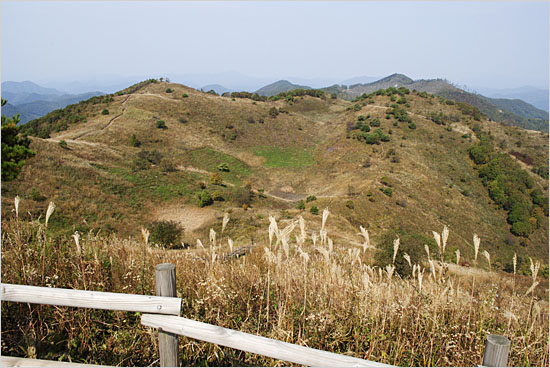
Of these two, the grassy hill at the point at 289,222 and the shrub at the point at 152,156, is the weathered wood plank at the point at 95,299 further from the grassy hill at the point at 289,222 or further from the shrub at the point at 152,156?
the shrub at the point at 152,156

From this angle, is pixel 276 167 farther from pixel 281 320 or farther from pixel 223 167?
pixel 281 320

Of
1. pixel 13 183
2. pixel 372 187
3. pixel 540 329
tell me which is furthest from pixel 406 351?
pixel 372 187

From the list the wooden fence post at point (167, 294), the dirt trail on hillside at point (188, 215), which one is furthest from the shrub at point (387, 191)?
the wooden fence post at point (167, 294)

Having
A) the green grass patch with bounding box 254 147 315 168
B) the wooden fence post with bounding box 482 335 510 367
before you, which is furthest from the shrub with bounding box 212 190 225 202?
the wooden fence post with bounding box 482 335 510 367

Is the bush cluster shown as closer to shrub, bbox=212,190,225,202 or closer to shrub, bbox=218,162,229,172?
shrub, bbox=212,190,225,202

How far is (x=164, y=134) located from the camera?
35.0 metres

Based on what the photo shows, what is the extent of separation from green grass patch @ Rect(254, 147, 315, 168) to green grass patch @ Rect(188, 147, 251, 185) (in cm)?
339

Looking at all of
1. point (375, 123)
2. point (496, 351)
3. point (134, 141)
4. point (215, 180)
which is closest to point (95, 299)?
point (496, 351)

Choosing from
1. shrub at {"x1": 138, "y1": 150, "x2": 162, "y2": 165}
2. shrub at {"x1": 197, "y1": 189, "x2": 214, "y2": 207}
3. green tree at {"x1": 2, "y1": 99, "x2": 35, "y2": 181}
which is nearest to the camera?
green tree at {"x1": 2, "y1": 99, "x2": 35, "y2": 181}

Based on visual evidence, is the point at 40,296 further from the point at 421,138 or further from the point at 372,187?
the point at 421,138

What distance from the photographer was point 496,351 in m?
1.73

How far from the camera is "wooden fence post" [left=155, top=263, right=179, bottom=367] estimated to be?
2.12 m

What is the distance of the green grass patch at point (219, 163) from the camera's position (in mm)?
31286

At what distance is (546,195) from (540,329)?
43631 millimetres
